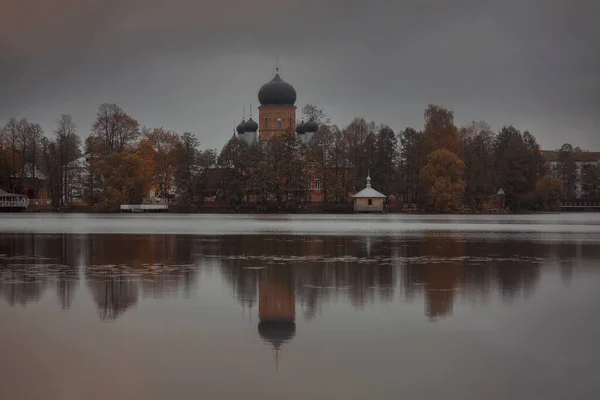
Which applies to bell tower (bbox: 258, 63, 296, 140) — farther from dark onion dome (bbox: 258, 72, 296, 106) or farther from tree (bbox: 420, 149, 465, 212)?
tree (bbox: 420, 149, 465, 212)

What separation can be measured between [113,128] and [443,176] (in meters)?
42.2

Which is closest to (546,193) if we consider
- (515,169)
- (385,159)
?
(515,169)

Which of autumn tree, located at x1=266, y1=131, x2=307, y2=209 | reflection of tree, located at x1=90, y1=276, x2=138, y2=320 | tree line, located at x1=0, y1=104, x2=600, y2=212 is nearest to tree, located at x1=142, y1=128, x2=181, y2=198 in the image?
tree line, located at x1=0, y1=104, x2=600, y2=212

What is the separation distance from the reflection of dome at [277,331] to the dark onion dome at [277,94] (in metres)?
116

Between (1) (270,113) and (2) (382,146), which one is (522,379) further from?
(1) (270,113)

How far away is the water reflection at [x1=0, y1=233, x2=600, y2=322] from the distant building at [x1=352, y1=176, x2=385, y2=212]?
6291 cm

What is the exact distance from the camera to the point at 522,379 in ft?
29.0

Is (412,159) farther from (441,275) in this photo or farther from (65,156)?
(441,275)

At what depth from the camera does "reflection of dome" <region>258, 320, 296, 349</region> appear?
1089 cm

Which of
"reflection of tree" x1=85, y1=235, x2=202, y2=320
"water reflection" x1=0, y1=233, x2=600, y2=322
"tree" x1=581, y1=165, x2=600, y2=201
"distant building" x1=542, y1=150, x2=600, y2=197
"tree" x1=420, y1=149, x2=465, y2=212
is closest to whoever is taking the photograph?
"water reflection" x1=0, y1=233, x2=600, y2=322

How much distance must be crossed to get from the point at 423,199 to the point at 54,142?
5129 cm

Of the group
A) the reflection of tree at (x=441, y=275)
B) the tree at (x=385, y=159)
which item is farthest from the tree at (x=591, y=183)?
the reflection of tree at (x=441, y=275)

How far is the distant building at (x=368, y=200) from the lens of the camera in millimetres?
95812

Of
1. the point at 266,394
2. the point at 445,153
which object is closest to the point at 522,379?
the point at 266,394
